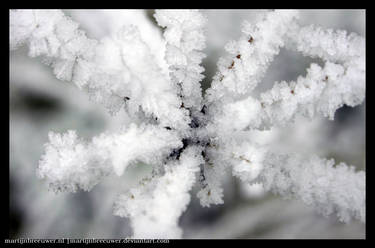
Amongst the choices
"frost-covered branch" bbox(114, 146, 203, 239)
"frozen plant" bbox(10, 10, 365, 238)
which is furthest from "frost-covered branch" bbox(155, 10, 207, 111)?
"frost-covered branch" bbox(114, 146, 203, 239)

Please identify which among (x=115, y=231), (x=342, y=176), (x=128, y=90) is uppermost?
(x=128, y=90)

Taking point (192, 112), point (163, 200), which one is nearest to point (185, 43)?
point (192, 112)

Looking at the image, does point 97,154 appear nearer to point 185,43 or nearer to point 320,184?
point 185,43

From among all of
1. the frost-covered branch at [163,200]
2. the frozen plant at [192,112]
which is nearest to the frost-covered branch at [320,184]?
the frozen plant at [192,112]

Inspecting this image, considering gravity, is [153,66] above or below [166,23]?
below

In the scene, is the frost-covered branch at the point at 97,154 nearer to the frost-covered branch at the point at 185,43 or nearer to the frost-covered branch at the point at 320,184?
the frost-covered branch at the point at 185,43

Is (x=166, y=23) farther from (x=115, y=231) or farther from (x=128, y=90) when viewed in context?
(x=115, y=231)
